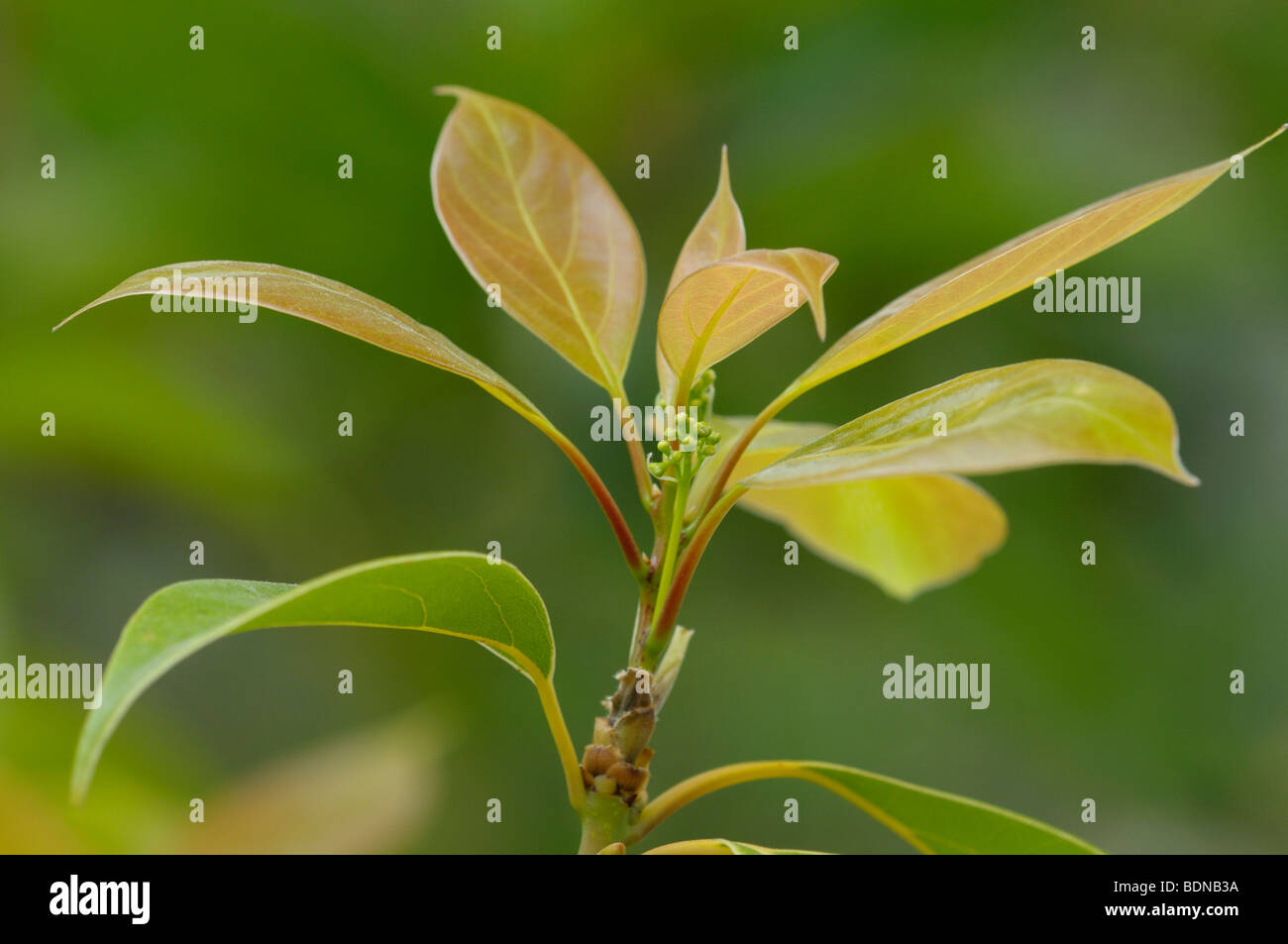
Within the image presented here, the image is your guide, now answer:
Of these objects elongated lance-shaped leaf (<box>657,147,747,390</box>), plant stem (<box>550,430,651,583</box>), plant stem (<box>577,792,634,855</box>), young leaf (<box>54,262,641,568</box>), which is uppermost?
elongated lance-shaped leaf (<box>657,147,747,390</box>)

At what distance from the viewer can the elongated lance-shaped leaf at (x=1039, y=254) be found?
0.57 metres

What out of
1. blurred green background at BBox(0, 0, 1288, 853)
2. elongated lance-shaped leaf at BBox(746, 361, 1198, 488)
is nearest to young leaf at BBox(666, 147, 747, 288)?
elongated lance-shaped leaf at BBox(746, 361, 1198, 488)

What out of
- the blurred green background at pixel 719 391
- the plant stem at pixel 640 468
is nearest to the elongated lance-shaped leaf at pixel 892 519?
the plant stem at pixel 640 468

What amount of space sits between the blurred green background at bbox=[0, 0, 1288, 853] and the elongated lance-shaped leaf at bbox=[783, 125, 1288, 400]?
1.12m

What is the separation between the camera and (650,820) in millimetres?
589

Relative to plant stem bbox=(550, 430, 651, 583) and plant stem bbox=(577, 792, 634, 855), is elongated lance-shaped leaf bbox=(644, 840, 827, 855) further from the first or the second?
plant stem bbox=(550, 430, 651, 583)

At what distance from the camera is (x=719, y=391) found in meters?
1.83

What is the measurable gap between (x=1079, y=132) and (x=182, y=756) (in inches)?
68.6

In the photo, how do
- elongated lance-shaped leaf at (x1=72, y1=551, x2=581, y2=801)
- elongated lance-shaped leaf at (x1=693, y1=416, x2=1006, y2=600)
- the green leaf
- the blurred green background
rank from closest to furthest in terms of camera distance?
1. elongated lance-shaped leaf at (x1=72, y1=551, x2=581, y2=801)
2. the green leaf
3. elongated lance-shaped leaf at (x1=693, y1=416, x2=1006, y2=600)
4. the blurred green background

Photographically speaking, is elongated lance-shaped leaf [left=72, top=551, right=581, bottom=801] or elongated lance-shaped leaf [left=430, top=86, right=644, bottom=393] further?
elongated lance-shaped leaf [left=430, top=86, right=644, bottom=393]

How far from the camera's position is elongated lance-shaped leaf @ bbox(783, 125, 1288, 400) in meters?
0.57

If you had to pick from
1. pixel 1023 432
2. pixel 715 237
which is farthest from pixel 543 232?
pixel 1023 432

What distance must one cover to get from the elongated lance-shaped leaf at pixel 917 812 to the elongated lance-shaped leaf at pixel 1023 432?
0.18 m
